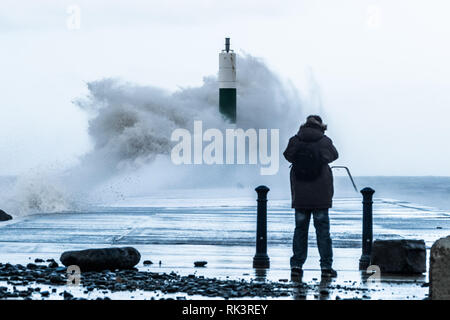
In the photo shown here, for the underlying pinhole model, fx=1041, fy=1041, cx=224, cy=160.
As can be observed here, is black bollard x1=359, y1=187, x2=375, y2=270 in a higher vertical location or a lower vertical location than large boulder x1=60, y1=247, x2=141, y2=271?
higher

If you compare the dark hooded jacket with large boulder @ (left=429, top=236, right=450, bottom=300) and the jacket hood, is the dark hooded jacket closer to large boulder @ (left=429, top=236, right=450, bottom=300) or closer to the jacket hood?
the jacket hood

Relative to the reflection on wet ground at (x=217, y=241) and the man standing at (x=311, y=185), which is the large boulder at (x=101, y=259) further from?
→ the man standing at (x=311, y=185)

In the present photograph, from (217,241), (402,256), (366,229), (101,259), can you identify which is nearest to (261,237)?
(366,229)

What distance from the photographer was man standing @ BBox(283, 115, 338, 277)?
476 inches

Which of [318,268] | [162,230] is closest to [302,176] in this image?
[318,268]

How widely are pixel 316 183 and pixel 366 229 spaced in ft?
5.84

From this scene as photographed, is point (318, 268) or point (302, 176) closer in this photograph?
point (302, 176)

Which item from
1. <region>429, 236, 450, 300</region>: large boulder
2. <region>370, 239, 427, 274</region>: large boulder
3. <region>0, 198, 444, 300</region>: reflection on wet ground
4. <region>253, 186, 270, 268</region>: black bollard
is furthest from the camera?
<region>253, 186, 270, 268</region>: black bollard

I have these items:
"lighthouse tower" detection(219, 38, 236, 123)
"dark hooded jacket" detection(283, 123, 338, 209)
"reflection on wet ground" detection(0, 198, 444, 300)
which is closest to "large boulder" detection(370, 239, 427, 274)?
Result: "reflection on wet ground" detection(0, 198, 444, 300)

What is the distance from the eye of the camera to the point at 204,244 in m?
17.1

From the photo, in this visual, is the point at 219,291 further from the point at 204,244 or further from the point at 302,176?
the point at 204,244

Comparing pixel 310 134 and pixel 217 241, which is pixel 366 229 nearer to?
pixel 310 134

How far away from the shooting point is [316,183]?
39.7ft
